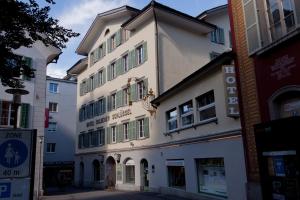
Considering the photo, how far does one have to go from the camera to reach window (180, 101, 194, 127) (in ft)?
58.2

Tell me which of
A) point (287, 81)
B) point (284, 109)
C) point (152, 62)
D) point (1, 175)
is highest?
point (152, 62)

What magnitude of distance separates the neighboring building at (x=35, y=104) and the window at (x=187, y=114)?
9645 mm

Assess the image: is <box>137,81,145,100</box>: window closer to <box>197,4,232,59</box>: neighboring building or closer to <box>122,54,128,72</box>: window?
<box>122,54,128,72</box>: window

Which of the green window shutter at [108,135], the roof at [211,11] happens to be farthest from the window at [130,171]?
the roof at [211,11]

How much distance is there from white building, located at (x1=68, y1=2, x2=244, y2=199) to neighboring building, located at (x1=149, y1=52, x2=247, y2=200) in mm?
126

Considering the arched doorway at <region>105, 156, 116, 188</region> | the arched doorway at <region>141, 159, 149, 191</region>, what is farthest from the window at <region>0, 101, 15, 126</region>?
the arched doorway at <region>105, 156, 116, 188</region>

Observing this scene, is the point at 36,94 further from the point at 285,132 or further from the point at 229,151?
the point at 285,132

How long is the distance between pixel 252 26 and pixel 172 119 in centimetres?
962

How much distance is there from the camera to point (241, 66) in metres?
12.6

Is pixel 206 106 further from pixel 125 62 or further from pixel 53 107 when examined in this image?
pixel 53 107

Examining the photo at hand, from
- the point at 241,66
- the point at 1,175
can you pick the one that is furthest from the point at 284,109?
the point at 1,175

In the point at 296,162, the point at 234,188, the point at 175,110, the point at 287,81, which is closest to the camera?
the point at 296,162

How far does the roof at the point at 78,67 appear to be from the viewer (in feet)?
122

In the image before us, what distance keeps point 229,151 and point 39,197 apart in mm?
14558
